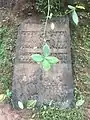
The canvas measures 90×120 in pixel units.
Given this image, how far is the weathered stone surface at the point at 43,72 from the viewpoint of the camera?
270 centimetres

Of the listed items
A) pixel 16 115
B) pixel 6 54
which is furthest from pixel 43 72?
pixel 6 54

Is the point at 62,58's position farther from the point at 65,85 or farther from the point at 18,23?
the point at 18,23

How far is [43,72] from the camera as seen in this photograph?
9.10 feet

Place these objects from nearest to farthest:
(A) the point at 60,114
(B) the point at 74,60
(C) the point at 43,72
A: (A) the point at 60,114
(C) the point at 43,72
(B) the point at 74,60

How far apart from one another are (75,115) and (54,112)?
0.50ft

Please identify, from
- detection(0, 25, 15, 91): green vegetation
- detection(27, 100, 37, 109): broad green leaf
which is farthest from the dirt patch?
detection(0, 25, 15, 91): green vegetation

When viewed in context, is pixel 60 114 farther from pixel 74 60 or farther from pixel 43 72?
pixel 74 60

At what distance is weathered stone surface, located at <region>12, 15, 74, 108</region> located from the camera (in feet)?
8.87

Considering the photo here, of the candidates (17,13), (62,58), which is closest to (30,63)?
(62,58)

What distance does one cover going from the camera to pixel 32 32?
9.86 ft

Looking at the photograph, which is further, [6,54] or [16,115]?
[6,54]

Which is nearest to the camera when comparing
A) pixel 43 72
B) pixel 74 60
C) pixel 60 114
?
pixel 60 114

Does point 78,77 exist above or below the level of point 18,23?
below

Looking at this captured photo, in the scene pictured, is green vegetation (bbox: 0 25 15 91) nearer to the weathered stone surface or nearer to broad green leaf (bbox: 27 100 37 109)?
the weathered stone surface
